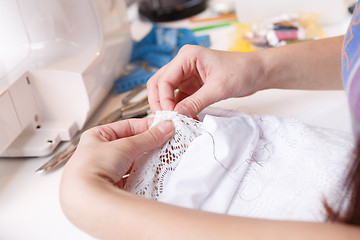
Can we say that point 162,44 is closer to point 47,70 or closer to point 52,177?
point 47,70

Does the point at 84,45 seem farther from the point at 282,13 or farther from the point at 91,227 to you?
the point at 282,13

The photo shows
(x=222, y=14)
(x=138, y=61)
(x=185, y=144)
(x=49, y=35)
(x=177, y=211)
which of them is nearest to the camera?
(x=177, y=211)

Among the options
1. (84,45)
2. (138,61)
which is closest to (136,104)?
(84,45)

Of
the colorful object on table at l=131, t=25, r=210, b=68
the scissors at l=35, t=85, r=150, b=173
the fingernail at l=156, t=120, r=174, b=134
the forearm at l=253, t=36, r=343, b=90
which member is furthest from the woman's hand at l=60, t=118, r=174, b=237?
the colorful object on table at l=131, t=25, r=210, b=68

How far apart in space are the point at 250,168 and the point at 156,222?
162 mm

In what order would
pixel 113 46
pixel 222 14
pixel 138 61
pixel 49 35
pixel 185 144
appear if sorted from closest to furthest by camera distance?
pixel 185 144
pixel 49 35
pixel 113 46
pixel 138 61
pixel 222 14

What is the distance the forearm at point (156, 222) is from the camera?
327 mm

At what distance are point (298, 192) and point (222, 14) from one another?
81 centimetres

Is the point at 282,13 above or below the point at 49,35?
below

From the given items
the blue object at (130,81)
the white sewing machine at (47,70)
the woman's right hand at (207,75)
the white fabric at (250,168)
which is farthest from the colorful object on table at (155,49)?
the white fabric at (250,168)

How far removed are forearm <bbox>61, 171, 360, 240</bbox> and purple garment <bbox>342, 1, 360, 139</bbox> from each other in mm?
104

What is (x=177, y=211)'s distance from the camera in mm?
367

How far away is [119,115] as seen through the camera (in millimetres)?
665

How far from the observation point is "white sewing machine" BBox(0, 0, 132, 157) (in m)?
0.60
